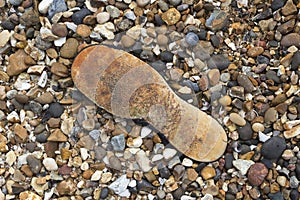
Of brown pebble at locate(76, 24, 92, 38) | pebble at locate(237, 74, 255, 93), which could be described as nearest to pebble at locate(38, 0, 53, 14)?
brown pebble at locate(76, 24, 92, 38)

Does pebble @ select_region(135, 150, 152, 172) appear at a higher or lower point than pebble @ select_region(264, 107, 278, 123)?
lower

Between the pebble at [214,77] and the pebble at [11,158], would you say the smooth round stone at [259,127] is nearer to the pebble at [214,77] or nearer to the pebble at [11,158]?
the pebble at [214,77]

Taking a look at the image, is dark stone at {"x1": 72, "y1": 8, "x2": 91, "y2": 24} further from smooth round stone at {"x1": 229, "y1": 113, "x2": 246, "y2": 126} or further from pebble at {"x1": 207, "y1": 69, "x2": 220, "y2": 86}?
smooth round stone at {"x1": 229, "y1": 113, "x2": 246, "y2": 126}

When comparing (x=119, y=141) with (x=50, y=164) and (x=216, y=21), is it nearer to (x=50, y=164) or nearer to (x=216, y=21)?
(x=50, y=164)

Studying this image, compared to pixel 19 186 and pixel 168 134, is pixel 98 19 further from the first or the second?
pixel 19 186

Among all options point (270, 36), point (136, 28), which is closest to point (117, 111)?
point (136, 28)

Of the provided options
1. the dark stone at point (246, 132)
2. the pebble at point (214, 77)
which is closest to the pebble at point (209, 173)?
the dark stone at point (246, 132)
